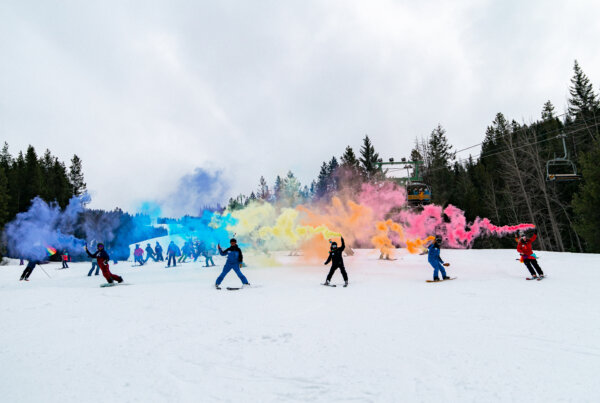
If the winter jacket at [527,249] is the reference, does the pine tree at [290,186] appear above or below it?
above

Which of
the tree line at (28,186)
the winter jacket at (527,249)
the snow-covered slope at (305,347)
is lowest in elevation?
the snow-covered slope at (305,347)

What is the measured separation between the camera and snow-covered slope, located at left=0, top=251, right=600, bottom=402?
3842mm

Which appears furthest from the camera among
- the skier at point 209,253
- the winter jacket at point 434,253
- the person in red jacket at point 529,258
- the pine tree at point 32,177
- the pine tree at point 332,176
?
the pine tree at point 332,176

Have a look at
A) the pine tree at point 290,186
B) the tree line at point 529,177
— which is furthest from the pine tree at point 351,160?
the pine tree at point 290,186

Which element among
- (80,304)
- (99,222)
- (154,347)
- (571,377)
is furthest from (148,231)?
(571,377)

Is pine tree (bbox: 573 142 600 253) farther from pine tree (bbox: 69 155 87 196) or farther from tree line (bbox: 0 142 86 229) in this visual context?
pine tree (bbox: 69 155 87 196)

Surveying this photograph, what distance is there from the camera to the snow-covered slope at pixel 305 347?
3.84 meters

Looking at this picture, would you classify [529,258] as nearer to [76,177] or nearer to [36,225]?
[36,225]

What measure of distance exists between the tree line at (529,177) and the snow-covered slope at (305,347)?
15.0 meters

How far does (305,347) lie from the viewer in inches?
210

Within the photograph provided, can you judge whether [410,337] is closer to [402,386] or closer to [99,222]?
[402,386]

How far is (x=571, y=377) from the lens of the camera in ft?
13.3

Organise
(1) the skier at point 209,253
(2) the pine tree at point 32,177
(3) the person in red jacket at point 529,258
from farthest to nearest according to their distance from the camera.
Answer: (2) the pine tree at point 32,177 < (1) the skier at point 209,253 < (3) the person in red jacket at point 529,258

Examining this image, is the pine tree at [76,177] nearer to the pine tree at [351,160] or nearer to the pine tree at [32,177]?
the pine tree at [32,177]
